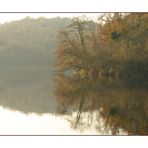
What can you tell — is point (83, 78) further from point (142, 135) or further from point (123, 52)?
point (142, 135)

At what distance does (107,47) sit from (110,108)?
892cm

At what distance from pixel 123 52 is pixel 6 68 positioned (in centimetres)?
1553

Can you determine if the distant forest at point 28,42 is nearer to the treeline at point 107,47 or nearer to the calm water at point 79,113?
the treeline at point 107,47

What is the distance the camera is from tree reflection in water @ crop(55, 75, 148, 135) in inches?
311

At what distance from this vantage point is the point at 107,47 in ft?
61.0

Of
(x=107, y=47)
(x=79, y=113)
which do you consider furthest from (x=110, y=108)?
(x=107, y=47)

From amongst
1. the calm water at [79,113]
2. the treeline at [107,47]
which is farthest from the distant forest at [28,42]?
the calm water at [79,113]

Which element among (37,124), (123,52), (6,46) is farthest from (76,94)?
(6,46)

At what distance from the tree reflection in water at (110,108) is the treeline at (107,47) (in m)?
4.20

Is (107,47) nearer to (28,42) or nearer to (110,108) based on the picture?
(110,108)

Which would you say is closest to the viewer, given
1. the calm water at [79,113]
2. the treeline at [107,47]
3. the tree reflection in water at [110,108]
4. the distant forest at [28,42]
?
the calm water at [79,113]

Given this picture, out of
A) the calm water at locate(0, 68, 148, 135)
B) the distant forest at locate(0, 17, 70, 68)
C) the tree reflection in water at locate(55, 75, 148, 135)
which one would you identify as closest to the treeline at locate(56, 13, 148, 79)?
the distant forest at locate(0, 17, 70, 68)

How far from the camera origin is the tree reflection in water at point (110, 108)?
25.9 ft

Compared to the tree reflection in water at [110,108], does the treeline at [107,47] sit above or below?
above
